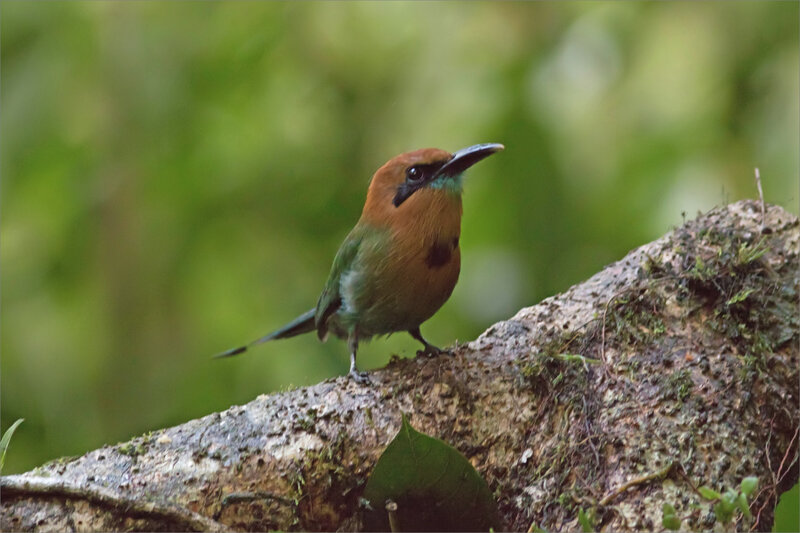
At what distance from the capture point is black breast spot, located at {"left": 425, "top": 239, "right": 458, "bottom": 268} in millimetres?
3033

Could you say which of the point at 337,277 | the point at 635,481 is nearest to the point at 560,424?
the point at 635,481

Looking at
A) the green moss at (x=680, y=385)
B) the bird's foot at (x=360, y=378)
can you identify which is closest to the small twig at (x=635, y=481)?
the green moss at (x=680, y=385)

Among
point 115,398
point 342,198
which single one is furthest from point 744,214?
point 115,398

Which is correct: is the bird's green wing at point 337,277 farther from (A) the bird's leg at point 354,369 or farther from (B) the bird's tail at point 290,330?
(B) the bird's tail at point 290,330

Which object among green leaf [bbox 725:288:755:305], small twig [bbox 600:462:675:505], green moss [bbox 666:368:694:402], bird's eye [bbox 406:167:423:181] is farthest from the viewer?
bird's eye [bbox 406:167:423:181]

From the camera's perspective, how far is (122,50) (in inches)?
161

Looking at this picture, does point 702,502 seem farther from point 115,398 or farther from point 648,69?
point 115,398

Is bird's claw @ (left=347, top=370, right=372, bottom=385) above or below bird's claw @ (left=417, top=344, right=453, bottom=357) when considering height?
above

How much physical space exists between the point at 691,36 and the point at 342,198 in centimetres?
179

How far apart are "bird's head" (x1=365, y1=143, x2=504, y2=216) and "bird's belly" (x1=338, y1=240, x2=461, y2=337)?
222 millimetres

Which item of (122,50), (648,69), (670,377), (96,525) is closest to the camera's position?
(96,525)

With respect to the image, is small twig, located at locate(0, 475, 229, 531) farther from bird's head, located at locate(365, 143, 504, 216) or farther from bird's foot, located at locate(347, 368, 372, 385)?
bird's head, located at locate(365, 143, 504, 216)

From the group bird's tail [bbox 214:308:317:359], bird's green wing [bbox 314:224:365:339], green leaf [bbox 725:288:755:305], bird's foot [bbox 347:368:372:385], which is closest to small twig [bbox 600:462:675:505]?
green leaf [bbox 725:288:755:305]

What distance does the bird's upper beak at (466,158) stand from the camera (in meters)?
3.00
